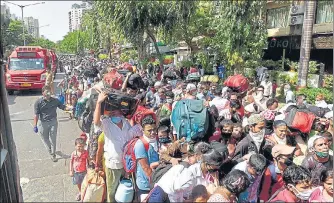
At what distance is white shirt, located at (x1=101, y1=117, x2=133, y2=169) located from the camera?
8.96 feet

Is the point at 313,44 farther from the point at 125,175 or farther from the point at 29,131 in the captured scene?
the point at 125,175

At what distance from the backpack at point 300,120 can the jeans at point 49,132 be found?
2.90m

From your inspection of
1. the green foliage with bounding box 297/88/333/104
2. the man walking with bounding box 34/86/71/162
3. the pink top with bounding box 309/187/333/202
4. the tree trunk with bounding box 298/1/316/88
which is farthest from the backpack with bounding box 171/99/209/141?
the tree trunk with bounding box 298/1/316/88

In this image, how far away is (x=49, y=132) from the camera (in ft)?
16.1

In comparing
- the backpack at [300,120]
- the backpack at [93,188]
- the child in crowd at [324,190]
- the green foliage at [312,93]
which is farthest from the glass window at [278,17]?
the backpack at [93,188]

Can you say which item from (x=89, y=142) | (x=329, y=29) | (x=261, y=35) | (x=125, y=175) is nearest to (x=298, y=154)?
(x=125, y=175)

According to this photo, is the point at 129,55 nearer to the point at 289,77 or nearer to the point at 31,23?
the point at 289,77

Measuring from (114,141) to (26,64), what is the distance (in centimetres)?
1343

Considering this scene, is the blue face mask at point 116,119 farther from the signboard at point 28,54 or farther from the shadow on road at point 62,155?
the signboard at point 28,54

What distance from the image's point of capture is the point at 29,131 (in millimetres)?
5176

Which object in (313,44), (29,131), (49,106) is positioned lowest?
(29,131)

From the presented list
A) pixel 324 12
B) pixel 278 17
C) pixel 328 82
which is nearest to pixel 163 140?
pixel 328 82

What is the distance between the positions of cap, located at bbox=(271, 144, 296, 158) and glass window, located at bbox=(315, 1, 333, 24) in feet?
42.0

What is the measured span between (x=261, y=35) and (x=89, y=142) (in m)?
12.0
